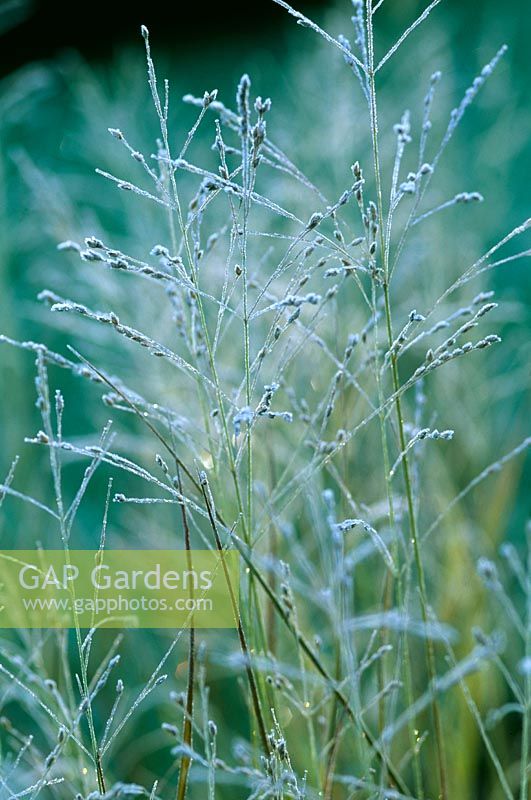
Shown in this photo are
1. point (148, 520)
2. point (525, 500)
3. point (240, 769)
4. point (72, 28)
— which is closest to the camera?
point (240, 769)

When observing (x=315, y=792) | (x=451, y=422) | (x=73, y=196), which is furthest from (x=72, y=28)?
(x=315, y=792)

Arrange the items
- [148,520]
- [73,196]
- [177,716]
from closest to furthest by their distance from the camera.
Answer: [177,716] < [148,520] < [73,196]

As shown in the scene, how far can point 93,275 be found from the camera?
1204 millimetres

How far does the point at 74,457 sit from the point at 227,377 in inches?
24.3

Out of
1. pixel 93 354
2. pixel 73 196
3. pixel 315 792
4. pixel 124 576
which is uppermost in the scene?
pixel 73 196

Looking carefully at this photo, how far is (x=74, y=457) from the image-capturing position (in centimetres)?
157

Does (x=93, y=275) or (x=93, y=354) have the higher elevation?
(x=93, y=354)

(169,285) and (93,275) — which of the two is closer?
(169,285)

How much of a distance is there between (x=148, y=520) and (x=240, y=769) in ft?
2.65

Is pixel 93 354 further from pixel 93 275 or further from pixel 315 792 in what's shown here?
pixel 315 792

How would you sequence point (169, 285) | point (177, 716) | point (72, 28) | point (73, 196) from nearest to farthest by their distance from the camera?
point (169, 285), point (177, 716), point (73, 196), point (72, 28)

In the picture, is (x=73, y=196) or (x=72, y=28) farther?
(x=72, y=28)

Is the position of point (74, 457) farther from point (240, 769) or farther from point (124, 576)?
point (240, 769)

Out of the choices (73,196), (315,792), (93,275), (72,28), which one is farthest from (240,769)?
(72,28)
